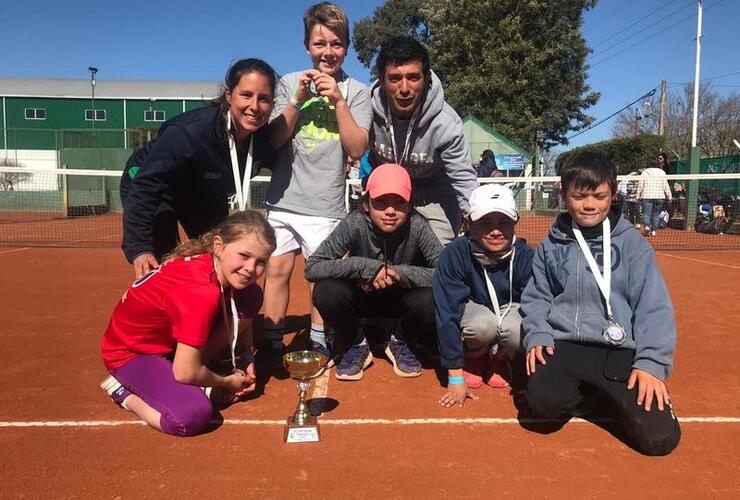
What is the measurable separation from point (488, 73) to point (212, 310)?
24674 millimetres

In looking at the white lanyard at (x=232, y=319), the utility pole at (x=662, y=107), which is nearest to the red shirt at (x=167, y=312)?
the white lanyard at (x=232, y=319)

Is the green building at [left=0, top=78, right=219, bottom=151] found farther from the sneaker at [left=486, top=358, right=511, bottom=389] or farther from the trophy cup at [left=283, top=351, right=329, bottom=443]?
the trophy cup at [left=283, top=351, right=329, bottom=443]

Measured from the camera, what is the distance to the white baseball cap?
3197 mm

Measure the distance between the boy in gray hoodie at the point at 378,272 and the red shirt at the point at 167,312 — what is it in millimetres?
817

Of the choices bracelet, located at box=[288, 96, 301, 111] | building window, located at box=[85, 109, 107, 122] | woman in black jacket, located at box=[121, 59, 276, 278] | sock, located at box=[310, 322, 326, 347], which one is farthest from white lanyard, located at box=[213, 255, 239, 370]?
building window, located at box=[85, 109, 107, 122]

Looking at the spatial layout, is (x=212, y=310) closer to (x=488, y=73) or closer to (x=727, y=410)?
(x=727, y=410)

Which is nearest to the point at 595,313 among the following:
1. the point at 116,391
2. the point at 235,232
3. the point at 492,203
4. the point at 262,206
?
the point at 492,203

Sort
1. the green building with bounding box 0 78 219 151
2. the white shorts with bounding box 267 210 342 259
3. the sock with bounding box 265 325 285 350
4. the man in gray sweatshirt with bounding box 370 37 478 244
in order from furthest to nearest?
1. the green building with bounding box 0 78 219 151
2. the sock with bounding box 265 325 285 350
3. the white shorts with bounding box 267 210 342 259
4. the man in gray sweatshirt with bounding box 370 37 478 244

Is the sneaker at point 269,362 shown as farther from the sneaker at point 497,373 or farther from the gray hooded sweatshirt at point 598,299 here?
the gray hooded sweatshirt at point 598,299

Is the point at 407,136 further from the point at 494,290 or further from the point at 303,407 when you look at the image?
the point at 303,407

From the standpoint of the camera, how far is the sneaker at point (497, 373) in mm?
3502

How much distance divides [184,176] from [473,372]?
2141 millimetres

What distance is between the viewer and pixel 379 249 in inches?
146

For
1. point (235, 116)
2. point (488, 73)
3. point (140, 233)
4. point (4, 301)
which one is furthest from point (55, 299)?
point (488, 73)
